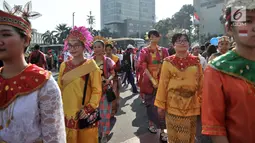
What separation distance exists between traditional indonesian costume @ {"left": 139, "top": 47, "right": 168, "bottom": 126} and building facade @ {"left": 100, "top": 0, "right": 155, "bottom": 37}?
3598 inches

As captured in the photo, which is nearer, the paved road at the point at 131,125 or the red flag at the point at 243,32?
the red flag at the point at 243,32

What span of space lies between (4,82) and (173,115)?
8.00 ft

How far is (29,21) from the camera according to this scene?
77.1 inches

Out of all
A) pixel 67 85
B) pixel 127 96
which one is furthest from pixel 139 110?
pixel 67 85

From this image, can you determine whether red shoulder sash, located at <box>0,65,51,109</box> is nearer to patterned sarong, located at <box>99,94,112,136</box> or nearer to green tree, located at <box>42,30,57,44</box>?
patterned sarong, located at <box>99,94,112,136</box>

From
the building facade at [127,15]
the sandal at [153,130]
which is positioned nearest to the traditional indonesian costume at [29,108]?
the sandal at [153,130]

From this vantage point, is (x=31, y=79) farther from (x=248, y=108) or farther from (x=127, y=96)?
(x=127, y=96)

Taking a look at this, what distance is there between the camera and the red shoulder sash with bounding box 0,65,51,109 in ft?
5.71

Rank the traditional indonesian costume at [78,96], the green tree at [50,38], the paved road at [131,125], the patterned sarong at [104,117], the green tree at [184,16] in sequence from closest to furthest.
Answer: the traditional indonesian costume at [78,96], the patterned sarong at [104,117], the paved road at [131,125], the green tree at [50,38], the green tree at [184,16]

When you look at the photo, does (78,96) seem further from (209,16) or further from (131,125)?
(209,16)

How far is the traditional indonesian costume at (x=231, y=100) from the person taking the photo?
1.67 meters

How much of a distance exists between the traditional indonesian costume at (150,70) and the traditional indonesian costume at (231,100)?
11.5 feet

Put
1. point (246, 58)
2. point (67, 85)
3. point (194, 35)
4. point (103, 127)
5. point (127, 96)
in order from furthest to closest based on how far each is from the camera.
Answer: point (194, 35), point (127, 96), point (103, 127), point (67, 85), point (246, 58)

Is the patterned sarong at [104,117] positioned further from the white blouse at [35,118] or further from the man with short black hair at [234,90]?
the man with short black hair at [234,90]
